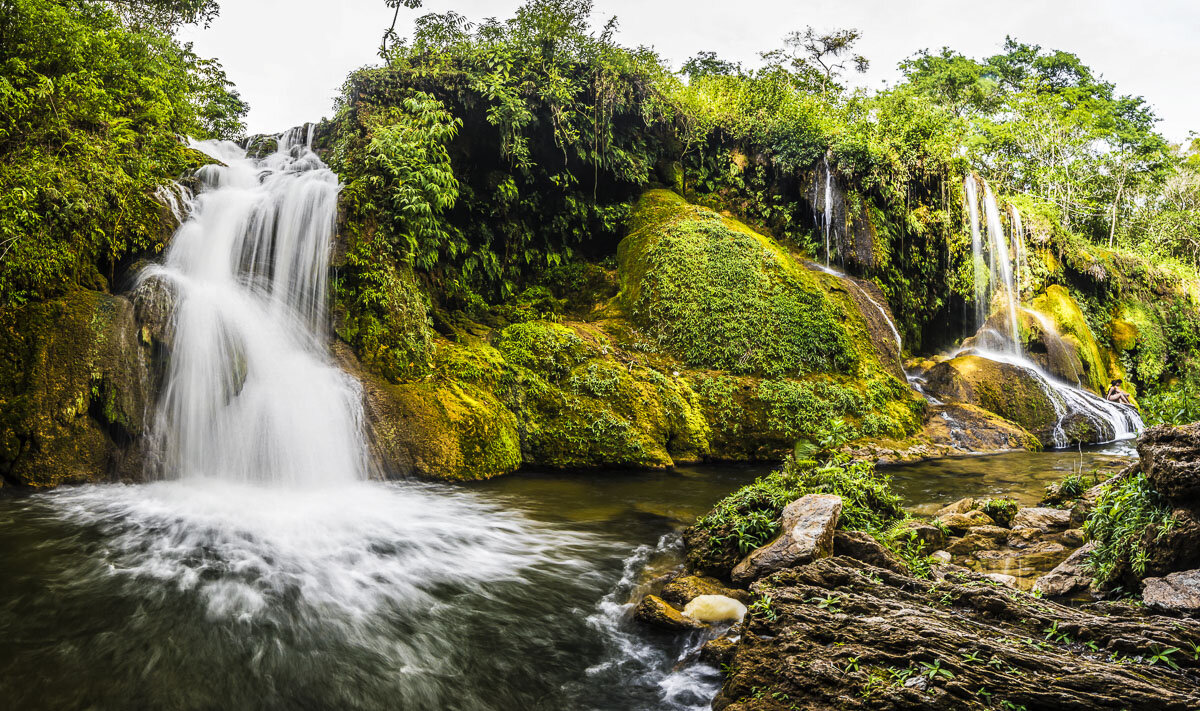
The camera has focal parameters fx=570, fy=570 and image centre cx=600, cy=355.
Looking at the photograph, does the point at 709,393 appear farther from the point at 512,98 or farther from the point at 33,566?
the point at 33,566

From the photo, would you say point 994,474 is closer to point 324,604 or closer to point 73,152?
point 324,604

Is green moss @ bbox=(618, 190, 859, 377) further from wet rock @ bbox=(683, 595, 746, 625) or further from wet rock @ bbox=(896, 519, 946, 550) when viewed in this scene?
wet rock @ bbox=(683, 595, 746, 625)

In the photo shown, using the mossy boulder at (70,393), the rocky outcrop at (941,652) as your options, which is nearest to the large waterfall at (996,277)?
the rocky outcrop at (941,652)

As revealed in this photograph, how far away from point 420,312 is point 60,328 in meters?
4.34

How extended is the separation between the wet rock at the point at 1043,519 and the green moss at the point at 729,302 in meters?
5.00

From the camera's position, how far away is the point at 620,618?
4.27m

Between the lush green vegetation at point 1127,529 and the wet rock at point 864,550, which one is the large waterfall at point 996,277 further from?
the wet rock at point 864,550

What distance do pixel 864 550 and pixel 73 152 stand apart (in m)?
10.5

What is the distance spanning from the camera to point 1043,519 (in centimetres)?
563

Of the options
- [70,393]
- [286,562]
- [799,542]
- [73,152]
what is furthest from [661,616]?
[73,152]

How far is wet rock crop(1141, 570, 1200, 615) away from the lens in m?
2.97

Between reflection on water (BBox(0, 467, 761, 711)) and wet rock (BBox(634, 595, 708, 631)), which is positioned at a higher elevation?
wet rock (BBox(634, 595, 708, 631))

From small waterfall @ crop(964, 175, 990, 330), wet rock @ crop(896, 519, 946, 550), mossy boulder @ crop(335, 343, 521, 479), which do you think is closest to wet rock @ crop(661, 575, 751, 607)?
wet rock @ crop(896, 519, 946, 550)

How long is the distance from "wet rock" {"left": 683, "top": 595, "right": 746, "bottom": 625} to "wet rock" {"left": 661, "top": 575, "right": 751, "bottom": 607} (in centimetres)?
14
